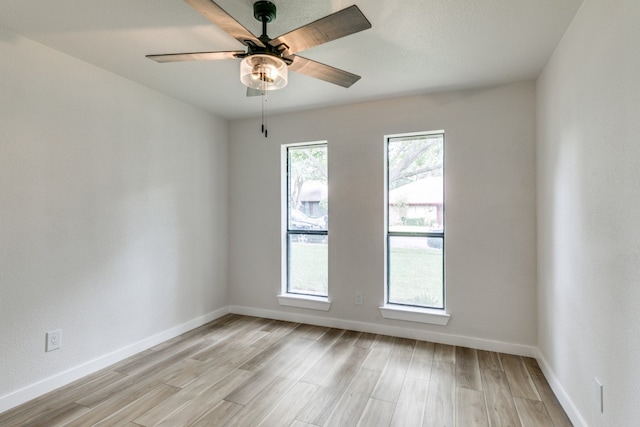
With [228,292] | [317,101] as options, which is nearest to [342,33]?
[317,101]

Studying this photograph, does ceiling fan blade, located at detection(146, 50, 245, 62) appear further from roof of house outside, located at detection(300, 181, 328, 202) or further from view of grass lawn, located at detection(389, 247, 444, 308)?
view of grass lawn, located at detection(389, 247, 444, 308)

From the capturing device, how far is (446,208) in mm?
3146

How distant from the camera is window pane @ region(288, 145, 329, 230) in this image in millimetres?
3791

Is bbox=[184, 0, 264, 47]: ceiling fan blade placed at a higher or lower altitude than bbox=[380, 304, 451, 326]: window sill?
higher

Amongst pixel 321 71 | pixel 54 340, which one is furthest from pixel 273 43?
pixel 54 340

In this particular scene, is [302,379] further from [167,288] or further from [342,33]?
[342,33]

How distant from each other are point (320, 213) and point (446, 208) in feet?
4.58

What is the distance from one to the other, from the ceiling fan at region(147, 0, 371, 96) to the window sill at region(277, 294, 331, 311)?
2.43 meters

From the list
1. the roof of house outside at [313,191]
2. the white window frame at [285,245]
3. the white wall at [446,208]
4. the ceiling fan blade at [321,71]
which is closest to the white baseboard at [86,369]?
the white wall at [446,208]

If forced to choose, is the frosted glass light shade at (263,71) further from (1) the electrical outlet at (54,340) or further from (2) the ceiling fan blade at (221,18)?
(1) the electrical outlet at (54,340)

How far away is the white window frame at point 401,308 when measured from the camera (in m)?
3.15

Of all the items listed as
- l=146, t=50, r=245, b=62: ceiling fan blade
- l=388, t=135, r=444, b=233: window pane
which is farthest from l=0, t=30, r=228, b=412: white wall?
l=388, t=135, r=444, b=233: window pane

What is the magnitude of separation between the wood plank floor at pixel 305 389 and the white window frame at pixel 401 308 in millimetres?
231

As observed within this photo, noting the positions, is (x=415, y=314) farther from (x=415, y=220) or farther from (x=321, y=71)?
(x=321, y=71)
